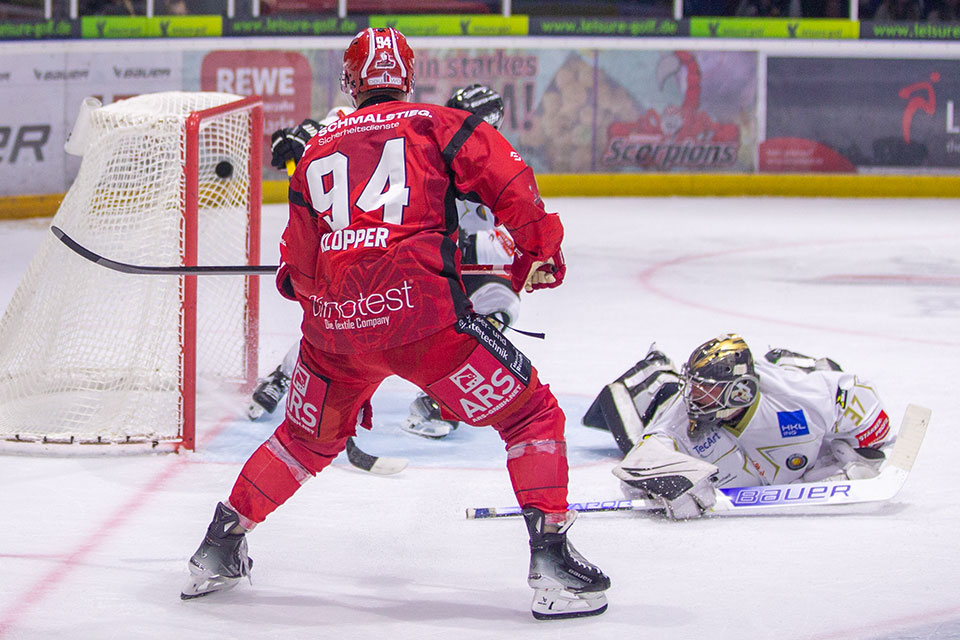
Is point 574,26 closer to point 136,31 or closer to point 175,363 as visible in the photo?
point 136,31

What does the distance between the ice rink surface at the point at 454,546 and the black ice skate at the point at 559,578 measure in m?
0.04

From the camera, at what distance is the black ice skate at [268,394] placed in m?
4.30

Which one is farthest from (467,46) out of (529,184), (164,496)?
(529,184)

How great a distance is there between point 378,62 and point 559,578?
107cm

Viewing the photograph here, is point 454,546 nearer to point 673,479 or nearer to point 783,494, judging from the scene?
point 673,479

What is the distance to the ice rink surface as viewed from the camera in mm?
2584

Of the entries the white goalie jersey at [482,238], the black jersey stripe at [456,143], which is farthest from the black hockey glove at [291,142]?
the black jersey stripe at [456,143]

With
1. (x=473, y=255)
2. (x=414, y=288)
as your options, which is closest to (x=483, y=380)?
(x=414, y=288)

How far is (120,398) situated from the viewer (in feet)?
13.4

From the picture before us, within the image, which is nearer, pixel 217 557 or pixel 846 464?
pixel 217 557

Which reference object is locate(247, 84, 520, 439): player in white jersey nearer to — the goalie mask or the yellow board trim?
the goalie mask

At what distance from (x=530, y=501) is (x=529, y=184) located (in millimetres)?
602

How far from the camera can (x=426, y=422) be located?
13.7 feet

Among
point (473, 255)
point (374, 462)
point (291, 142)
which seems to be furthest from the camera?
point (473, 255)
